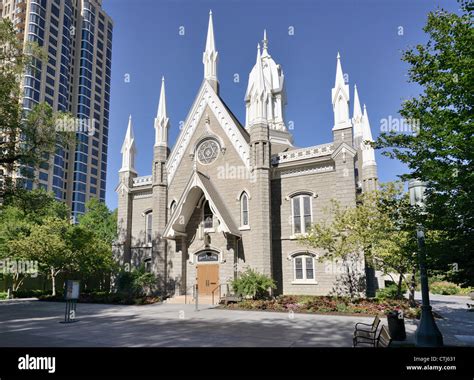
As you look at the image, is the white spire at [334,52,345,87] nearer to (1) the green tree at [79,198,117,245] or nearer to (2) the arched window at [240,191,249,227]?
(2) the arched window at [240,191,249,227]

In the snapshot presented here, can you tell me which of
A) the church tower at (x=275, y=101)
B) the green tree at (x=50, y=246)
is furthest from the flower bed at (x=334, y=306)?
the church tower at (x=275, y=101)

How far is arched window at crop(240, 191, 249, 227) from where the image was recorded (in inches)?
957

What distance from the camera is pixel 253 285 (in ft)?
68.5

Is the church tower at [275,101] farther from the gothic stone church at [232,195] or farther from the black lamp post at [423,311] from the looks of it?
the black lamp post at [423,311]

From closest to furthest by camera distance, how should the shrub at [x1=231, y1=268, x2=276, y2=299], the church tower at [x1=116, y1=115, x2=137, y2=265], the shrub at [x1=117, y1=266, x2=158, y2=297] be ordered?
1. the shrub at [x1=231, y1=268, x2=276, y2=299]
2. the shrub at [x1=117, y1=266, x2=158, y2=297]
3. the church tower at [x1=116, y1=115, x2=137, y2=265]

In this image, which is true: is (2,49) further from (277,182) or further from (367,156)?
(367,156)

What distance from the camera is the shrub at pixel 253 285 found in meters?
20.9

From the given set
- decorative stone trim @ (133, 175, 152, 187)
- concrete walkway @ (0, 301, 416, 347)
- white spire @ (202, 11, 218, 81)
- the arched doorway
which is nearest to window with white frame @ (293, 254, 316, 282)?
the arched doorway

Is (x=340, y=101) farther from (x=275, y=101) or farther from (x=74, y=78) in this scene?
(x=74, y=78)

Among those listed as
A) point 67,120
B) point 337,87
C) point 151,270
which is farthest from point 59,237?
point 337,87

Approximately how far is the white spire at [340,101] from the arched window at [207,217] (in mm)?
10306

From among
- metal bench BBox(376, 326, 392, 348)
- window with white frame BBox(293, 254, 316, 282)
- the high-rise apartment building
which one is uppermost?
the high-rise apartment building

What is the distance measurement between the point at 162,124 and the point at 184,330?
20.0 meters

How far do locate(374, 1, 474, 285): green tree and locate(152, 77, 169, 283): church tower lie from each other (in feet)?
63.6
